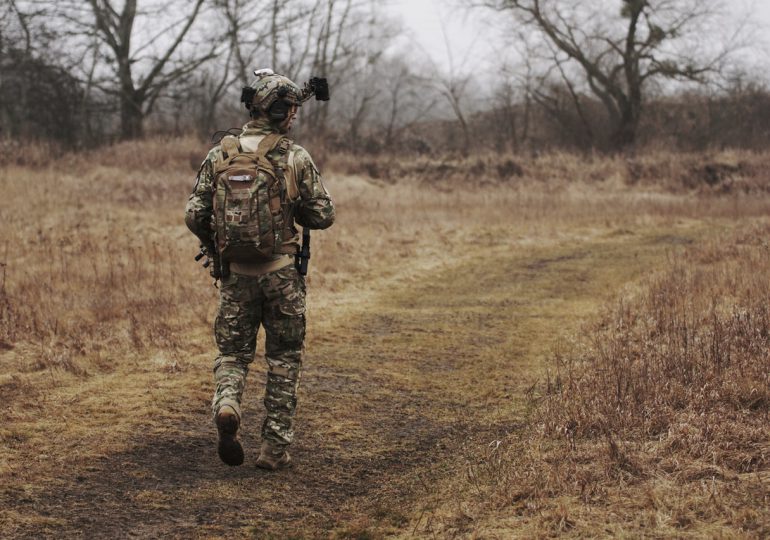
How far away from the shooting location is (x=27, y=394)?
229 inches

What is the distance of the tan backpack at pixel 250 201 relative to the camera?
421cm

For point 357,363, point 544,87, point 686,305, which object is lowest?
point 357,363

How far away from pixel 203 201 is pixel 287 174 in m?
0.47

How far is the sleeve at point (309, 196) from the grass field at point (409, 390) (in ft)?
4.40

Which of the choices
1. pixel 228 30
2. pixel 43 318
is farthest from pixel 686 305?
pixel 228 30

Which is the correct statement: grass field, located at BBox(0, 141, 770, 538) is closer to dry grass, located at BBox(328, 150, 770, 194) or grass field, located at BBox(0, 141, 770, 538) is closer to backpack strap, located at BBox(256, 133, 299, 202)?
backpack strap, located at BBox(256, 133, 299, 202)

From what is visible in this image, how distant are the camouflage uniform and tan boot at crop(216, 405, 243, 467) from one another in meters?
0.29

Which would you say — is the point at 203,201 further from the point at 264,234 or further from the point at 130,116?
the point at 130,116

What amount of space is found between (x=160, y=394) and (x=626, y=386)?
315cm

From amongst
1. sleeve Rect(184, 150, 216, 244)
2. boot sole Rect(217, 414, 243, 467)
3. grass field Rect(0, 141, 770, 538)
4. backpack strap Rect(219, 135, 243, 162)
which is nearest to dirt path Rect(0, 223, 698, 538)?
grass field Rect(0, 141, 770, 538)

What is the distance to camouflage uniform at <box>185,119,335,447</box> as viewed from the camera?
14.5 feet

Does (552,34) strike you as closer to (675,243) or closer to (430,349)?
(675,243)

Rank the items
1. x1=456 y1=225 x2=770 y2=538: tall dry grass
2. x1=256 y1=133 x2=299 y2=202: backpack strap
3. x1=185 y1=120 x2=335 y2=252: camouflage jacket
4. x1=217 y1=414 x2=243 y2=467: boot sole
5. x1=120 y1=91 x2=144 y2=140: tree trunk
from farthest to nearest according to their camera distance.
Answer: x1=120 y1=91 x2=144 y2=140: tree trunk < x1=185 y1=120 x2=335 y2=252: camouflage jacket < x1=256 y1=133 x2=299 y2=202: backpack strap < x1=217 y1=414 x2=243 y2=467: boot sole < x1=456 y1=225 x2=770 y2=538: tall dry grass

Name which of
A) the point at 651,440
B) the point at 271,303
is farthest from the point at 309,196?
the point at 651,440
